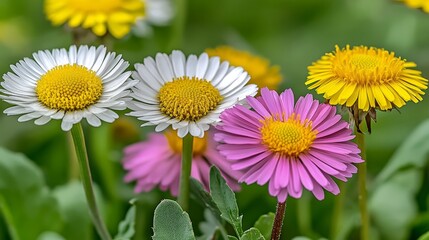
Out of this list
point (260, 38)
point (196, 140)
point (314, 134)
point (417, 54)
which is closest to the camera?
point (314, 134)

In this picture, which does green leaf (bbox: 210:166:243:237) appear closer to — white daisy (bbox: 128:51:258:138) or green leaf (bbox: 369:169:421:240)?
white daisy (bbox: 128:51:258:138)

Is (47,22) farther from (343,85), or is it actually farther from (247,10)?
(343,85)

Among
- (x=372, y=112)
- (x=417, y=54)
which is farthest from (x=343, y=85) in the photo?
(x=417, y=54)

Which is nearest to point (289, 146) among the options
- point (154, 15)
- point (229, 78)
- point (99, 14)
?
point (229, 78)

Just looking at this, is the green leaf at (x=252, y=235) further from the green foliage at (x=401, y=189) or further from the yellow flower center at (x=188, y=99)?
the green foliage at (x=401, y=189)

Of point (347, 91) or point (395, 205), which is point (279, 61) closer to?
point (395, 205)

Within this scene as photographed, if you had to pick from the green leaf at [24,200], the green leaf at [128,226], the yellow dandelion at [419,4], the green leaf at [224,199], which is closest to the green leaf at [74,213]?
the green leaf at [24,200]
